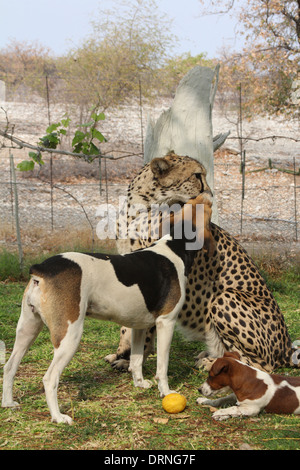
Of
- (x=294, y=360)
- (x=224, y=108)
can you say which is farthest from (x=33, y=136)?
(x=294, y=360)

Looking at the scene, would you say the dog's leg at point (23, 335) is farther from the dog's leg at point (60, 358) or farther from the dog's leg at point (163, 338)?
the dog's leg at point (163, 338)

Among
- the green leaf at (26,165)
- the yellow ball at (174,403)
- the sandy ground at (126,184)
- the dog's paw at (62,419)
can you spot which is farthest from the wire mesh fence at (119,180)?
the dog's paw at (62,419)

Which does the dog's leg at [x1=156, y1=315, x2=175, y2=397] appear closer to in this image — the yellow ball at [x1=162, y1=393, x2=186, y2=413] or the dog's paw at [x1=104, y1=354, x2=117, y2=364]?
the yellow ball at [x1=162, y1=393, x2=186, y2=413]

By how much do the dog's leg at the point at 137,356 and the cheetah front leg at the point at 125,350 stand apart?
25 centimetres

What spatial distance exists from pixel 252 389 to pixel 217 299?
34.3 inches

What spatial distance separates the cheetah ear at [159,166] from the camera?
13.7 feet

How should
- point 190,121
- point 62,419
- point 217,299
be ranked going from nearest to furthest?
point 62,419, point 217,299, point 190,121

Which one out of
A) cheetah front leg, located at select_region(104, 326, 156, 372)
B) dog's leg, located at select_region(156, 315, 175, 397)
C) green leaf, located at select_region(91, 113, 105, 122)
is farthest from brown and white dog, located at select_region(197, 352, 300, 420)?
green leaf, located at select_region(91, 113, 105, 122)

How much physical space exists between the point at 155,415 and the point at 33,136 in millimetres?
14367

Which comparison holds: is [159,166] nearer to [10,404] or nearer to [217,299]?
[217,299]

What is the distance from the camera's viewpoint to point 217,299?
382cm

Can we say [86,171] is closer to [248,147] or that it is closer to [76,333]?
[248,147]

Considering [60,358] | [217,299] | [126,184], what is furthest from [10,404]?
[126,184]

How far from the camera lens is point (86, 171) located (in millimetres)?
14805
